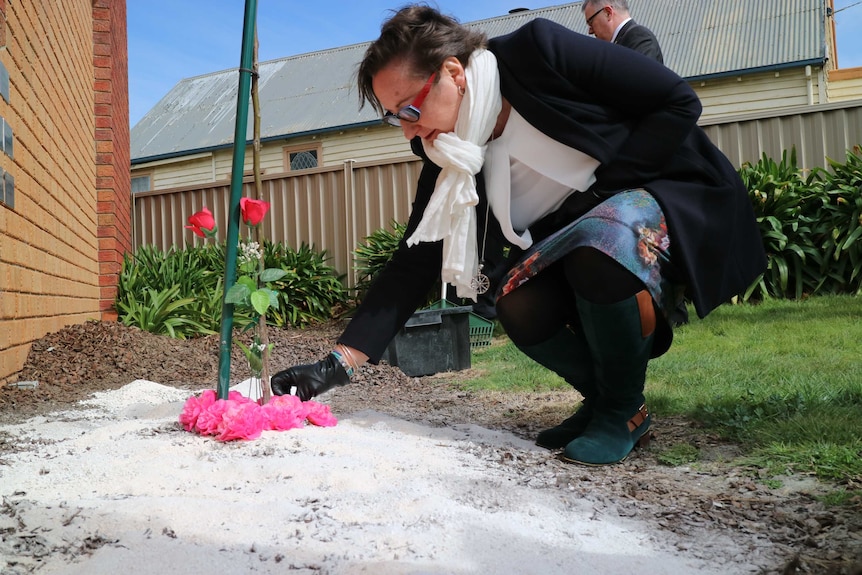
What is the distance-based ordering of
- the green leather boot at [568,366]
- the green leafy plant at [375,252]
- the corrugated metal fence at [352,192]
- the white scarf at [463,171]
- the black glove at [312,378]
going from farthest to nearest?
1. the green leafy plant at [375,252]
2. the corrugated metal fence at [352,192]
3. the green leather boot at [568,366]
4. the black glove at [312,378]
5. the white scarf at [463,171]

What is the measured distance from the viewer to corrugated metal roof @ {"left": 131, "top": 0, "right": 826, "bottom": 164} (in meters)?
11.5

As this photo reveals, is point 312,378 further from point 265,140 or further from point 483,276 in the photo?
point 265,140

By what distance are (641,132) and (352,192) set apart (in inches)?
241

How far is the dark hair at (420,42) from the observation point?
6.27ft

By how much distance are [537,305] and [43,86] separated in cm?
313

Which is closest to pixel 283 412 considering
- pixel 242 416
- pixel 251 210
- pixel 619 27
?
pixel 242 416

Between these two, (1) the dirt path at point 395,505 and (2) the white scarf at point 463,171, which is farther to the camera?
(2) the white scarf at point 463,171

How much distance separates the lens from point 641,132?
1941 millimetres

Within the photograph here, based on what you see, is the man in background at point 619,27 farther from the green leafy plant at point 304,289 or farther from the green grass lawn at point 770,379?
the green leafy plant at point 304,289

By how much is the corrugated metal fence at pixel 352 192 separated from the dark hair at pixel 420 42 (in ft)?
17.0

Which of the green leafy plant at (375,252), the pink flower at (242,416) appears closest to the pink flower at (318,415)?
the pink flower at (242,416)

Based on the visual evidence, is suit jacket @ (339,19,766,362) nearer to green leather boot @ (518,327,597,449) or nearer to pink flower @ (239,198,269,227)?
green leather boot @ (518,327,597,449)

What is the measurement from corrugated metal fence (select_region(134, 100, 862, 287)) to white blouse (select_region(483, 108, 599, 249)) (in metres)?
5.05

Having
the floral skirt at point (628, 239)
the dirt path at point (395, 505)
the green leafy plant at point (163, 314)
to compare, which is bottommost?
the dirt path at point (395, 505)
